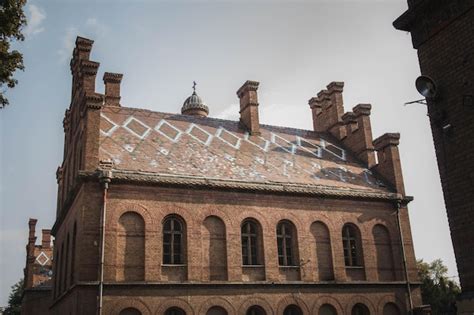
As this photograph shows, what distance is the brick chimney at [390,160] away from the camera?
2523 centimetres

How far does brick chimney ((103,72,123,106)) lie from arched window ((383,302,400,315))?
51.5 feet

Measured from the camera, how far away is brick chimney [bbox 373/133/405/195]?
82.8 ft

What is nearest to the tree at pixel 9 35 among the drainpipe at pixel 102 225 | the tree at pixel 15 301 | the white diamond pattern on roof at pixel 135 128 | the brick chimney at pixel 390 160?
the drainpipe at pixel 102 225

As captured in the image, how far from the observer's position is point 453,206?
27.0 feet

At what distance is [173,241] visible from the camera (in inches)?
777

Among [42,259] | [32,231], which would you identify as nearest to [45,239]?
[42,259]

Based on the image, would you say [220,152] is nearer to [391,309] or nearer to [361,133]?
[361,133]

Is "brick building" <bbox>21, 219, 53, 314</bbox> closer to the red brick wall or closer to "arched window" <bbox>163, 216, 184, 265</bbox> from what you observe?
"arched window" <bbox>163, 216, 184, 265</bbox>

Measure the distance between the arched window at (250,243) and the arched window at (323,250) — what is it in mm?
2664

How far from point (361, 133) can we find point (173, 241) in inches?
503

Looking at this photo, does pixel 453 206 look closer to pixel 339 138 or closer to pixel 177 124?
pixel 177 124

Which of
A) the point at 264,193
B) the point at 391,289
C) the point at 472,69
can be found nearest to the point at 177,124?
the point at 264,193

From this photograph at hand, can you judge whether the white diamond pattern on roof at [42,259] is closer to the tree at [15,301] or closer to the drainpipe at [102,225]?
the tree at [15,301]

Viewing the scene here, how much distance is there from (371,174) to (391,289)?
612cm
